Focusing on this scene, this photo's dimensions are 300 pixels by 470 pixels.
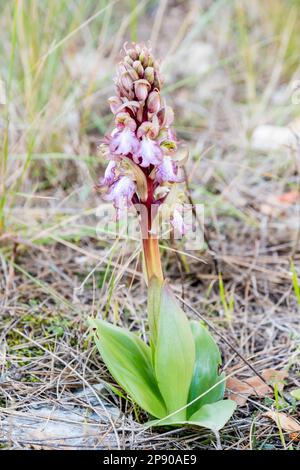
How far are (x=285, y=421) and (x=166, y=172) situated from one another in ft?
2.77

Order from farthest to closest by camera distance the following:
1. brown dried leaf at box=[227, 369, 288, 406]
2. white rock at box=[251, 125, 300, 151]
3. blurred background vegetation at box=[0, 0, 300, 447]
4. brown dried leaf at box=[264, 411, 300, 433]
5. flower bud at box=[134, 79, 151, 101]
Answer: white rock at box=[251, 125, 300, 151], blurred background vegetation at box=[0, 0, 300, 447], brown dried leaf at box=[227, 369, 288, 406], brown dried leaf at box=[264, 411, 300, 433], flower bud at box=[134, 79, 151, 101]

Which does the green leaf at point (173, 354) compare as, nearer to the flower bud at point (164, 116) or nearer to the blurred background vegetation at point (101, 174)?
the blurred background vegetation at point (101, 174)

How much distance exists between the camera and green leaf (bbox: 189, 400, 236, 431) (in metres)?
1.76

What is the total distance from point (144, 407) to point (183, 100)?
2769 mm

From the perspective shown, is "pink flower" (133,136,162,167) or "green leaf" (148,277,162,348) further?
"green leaf" (148,277,162,348)

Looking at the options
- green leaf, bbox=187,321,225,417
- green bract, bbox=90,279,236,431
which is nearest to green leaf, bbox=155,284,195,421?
green bract, bbox=90,279,236,431

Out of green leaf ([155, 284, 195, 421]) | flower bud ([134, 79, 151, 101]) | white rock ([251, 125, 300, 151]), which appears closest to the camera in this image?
flower bud ([134, 79, 151, 101])

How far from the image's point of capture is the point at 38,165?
3.42 metres

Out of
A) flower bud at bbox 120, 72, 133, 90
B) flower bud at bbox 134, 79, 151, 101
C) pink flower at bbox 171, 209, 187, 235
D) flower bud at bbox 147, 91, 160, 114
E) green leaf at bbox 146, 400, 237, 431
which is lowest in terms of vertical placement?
green leaf at bbox 146, 400, 237, 431

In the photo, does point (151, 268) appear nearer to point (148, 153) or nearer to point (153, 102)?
point (148, 153)

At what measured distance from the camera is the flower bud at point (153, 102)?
172cm

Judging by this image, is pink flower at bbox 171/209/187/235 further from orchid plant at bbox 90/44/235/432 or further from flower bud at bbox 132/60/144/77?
flower bud at bbox 132/60/144/77
